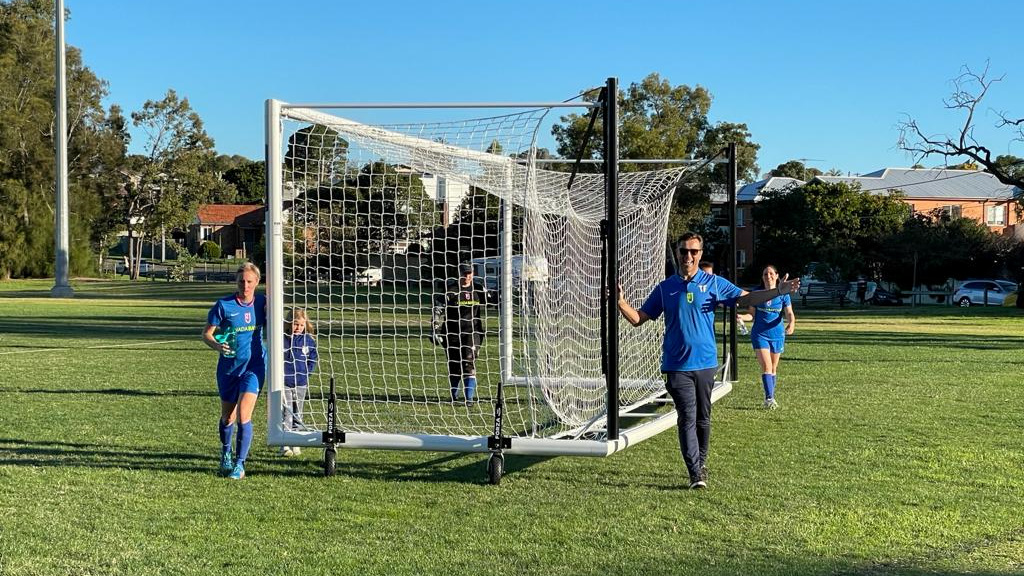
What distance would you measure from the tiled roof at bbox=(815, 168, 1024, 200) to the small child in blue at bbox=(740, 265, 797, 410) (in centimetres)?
6257

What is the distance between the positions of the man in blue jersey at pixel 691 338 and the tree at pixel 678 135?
45889 mm

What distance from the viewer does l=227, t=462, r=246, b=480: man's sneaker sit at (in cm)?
795

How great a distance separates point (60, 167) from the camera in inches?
1570

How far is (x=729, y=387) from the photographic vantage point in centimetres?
1234

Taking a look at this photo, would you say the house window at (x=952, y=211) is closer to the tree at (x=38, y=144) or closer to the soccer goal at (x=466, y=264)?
the soccer goal at (x=466, y=264)

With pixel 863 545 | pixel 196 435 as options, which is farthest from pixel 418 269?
pixel 863 545

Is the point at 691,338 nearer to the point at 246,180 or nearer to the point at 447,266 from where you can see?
the point at 447,266

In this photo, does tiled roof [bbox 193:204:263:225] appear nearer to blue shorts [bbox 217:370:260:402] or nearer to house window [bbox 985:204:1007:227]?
house window [bbox 985:204:1007:227]

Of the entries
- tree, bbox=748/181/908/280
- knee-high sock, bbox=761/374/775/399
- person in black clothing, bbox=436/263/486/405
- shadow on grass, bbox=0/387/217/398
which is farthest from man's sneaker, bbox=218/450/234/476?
tree, bbox=748/181/908/280

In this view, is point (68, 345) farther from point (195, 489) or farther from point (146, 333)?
point (195, 489)

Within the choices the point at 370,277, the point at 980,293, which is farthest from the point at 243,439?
the point at 980,293

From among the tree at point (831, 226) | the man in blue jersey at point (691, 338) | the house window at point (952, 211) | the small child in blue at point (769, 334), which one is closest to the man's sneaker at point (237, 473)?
the man in blue jersey at point (691, 338)

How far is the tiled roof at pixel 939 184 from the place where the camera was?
72812mm

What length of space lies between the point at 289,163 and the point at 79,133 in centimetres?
6046
